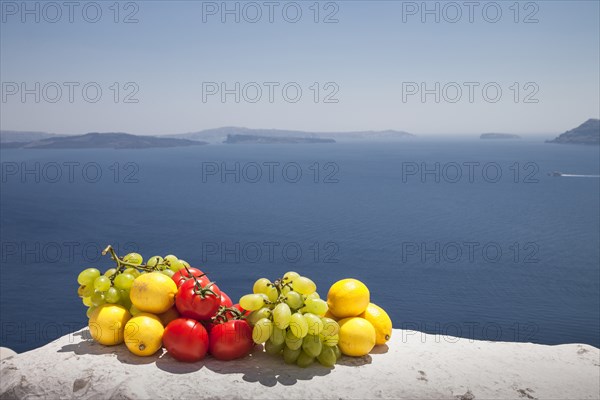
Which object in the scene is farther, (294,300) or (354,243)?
(354,243)

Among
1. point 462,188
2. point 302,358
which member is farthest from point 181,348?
point 462,188

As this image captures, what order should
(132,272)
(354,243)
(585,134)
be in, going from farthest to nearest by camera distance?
(585,134) → (354,243) → (132,272)

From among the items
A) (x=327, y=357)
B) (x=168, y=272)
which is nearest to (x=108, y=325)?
(x=168, y=272)

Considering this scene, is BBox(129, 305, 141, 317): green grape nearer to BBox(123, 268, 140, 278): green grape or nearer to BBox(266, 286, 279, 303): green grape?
BBox(123, 268, 140, 278): green grape

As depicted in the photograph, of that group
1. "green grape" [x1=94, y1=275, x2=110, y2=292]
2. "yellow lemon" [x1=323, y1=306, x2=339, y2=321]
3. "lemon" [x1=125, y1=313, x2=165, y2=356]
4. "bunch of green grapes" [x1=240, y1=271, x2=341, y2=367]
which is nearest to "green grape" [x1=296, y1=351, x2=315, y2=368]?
"bunch of green grapes" [x1=240, y1=271, x2=341, y2=367]

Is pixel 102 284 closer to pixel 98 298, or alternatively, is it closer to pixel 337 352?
pixel 98 298

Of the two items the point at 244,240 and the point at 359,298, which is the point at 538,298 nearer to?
the point at 244,240

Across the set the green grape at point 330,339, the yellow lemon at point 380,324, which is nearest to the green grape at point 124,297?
the green grape at point 330,339

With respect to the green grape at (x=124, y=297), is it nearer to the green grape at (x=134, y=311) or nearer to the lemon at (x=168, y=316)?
the green grape at (x=134, y=311)
